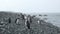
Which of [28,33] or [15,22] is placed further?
[15,22]

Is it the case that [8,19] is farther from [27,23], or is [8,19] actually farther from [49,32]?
[49,32]

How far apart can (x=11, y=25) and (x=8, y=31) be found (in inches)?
100

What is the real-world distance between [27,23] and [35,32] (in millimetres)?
3603

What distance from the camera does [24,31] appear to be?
24422 millimetres

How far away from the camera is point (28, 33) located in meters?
23.9

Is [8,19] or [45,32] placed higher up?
[8,19]

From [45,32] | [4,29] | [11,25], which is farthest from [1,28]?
[45,32]

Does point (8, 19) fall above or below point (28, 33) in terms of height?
above

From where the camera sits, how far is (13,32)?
78.1 ft

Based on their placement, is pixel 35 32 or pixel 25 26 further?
pixel 25 26

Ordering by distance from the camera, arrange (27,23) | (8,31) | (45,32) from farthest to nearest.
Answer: (27,23), (45,32), (8,31)

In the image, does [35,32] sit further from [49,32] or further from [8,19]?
[8,19]

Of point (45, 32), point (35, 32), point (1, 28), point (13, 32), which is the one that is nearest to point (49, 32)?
point (45, 32)

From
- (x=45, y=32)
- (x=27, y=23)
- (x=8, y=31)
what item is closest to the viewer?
(x=8, y=31)
